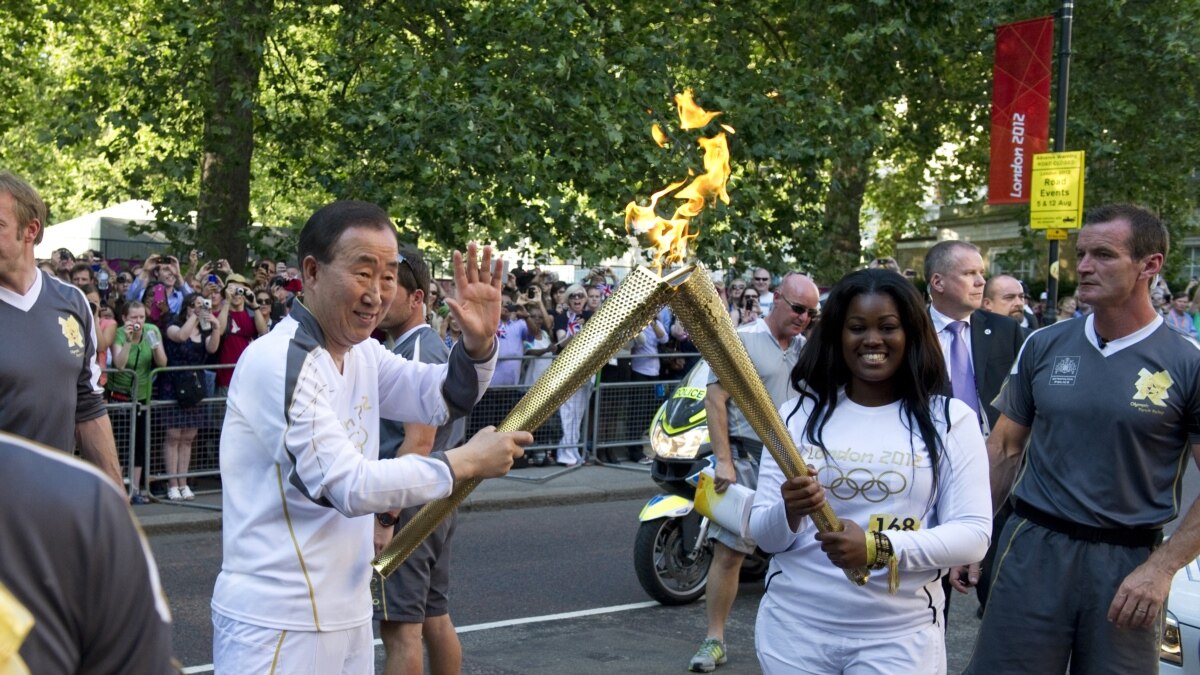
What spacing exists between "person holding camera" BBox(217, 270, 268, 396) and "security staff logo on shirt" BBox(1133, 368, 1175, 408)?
348 inches

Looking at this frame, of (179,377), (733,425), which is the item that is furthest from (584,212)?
(733,425)

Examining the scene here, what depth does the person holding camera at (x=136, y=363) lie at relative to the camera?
1102 cm

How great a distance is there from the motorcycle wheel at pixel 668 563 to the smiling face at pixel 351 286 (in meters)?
5.13

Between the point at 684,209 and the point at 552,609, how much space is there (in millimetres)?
5230

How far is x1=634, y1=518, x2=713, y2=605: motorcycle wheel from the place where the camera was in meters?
8.34

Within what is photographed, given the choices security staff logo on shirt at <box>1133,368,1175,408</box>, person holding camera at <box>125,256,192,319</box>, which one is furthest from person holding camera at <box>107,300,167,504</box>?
security staff logo on shirt at <box>1133,368,1175,408</box>

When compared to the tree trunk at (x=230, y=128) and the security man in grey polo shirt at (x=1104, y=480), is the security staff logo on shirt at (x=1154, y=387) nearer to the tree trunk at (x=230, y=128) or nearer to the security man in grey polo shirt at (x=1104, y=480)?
the security man in grey polo shirt at (x=1104, y=480)

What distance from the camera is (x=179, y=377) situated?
1129 cm

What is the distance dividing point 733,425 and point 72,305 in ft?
12.1

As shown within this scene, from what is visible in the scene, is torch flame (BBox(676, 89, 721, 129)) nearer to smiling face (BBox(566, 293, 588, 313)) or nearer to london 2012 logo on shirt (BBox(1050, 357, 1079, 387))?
london 2012 logo on shirt (BBox(1050, 357, 1079, 387))

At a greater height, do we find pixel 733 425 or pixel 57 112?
pixel 57 112

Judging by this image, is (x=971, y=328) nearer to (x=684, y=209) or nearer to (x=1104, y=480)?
(x=1104, y=480)

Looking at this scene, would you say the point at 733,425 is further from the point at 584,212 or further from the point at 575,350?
the point at 584,212

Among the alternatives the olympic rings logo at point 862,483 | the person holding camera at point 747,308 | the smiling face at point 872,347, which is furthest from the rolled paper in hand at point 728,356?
the person holding camera at point 747,308
